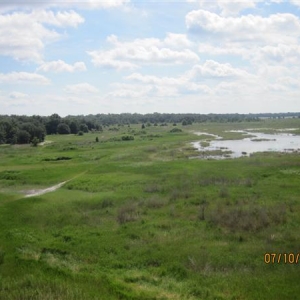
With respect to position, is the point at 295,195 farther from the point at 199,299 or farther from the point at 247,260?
the point at 199,299

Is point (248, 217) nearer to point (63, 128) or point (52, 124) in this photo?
point (63, 128)

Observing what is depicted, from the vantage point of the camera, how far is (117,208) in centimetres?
2541

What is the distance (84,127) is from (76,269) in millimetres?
113451

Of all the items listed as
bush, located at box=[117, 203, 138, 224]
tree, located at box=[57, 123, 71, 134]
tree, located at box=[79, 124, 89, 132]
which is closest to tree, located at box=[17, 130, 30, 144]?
tree, located at box=[57, 123, 71, 134]

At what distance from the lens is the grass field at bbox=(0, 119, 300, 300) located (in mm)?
13547

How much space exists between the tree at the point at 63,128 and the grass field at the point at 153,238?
271 ft

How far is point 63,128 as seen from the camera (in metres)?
118

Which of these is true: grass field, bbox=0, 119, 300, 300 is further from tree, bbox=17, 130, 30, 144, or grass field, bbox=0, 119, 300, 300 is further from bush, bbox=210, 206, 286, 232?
tree, bbox=17, 130, 30, 144

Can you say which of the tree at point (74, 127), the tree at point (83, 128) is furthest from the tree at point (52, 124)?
the tree at point (83, 128)

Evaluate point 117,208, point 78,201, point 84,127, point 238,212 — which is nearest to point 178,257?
point 238,212
